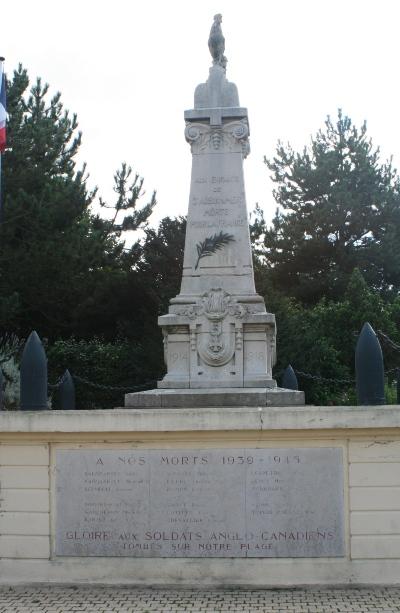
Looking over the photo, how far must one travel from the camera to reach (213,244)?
947 cm

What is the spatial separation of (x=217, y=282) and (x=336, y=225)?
2600cm

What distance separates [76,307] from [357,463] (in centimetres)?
1889

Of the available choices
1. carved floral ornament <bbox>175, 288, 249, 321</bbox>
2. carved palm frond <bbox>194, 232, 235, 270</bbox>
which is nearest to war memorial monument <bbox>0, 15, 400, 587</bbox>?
carved floral ornament <bbox>175, 288, 249, 321</bbox>

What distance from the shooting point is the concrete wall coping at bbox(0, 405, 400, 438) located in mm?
6422

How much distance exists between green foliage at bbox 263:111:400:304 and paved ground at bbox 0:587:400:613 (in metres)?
26.6

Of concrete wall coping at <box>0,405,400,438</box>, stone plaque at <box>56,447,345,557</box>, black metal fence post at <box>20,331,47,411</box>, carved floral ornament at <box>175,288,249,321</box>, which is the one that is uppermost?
carved floral ornament at <box>175,288,249,321</box>

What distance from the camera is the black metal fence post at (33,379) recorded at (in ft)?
23.0

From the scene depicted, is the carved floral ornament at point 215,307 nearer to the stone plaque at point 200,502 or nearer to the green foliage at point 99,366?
the stone plaque at point 200,502

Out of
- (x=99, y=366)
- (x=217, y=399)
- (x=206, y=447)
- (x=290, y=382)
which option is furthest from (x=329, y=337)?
(x=206, y=447)

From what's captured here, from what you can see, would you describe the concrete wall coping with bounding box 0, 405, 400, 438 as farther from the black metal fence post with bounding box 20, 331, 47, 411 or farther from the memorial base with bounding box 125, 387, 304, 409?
the memorial base with bounding box 125, 387, 304, 409

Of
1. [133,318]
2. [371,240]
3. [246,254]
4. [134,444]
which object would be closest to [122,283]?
[133,318]

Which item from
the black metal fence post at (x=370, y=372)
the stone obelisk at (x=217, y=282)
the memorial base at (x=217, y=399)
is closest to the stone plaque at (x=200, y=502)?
the black metal fence post at (x=370, y=372)

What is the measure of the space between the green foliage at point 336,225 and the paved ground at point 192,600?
26.6 m

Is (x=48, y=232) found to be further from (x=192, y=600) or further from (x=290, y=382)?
(x=192, y=600)
